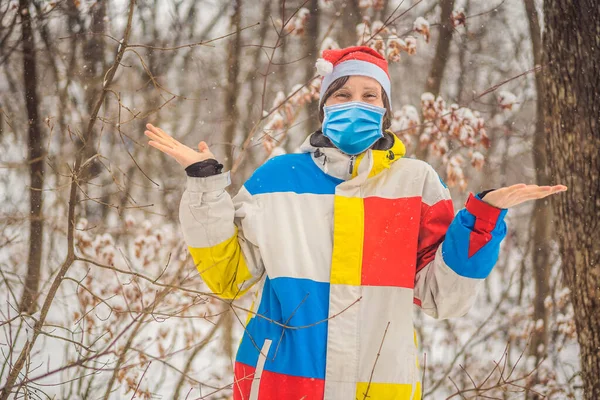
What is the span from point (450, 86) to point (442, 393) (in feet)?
10.3

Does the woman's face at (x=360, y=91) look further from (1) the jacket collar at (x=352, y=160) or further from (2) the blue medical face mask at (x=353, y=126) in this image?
(1) the jacket collar at (x=352, y=160)

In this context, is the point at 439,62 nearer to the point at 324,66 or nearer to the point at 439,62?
the point at 439,62

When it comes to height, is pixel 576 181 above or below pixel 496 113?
below

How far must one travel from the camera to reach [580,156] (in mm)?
3354

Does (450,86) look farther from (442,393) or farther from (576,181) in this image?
(442,393)

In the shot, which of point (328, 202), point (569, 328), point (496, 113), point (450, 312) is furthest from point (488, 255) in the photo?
point (496, 113)

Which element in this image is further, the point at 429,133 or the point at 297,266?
the point at 429,133

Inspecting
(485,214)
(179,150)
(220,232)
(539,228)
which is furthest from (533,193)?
(539,228)

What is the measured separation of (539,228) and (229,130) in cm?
351

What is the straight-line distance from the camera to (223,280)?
6.82 ft

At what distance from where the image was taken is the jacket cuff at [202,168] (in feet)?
6.38

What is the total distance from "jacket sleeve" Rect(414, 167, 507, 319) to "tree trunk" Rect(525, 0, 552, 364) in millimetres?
4193

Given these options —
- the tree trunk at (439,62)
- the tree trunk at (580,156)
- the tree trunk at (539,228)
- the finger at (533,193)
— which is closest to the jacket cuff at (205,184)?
the finger at (533,193)

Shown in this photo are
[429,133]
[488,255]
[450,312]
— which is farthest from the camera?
[429,133]
